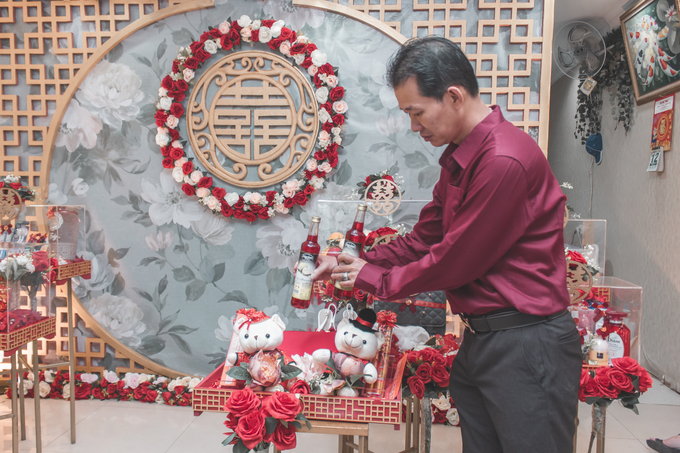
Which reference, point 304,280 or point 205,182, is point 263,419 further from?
point 205,182

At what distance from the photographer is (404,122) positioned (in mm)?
2889

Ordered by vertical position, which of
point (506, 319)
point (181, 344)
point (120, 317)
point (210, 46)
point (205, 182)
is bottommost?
point (181, 344)

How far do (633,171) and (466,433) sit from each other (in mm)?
3608

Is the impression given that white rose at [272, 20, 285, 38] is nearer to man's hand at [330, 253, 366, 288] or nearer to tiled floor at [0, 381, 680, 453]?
man's hand at [330, 253, 366, 288]

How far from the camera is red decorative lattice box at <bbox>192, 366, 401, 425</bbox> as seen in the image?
1278 mm

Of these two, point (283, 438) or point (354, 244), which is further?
point (354, 244)

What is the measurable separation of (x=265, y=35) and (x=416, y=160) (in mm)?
1182

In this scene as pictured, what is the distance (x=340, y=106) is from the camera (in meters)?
2.86

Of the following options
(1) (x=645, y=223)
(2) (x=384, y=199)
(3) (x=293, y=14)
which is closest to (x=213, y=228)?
(2) (x=384, y=199)

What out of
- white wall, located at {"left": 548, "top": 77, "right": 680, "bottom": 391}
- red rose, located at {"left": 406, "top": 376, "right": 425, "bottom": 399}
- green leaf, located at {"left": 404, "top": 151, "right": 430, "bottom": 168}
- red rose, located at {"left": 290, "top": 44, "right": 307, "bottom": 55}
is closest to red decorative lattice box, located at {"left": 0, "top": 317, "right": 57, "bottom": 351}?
red rose, located at {"left": 406, "top": 376, "right": 425, "bottom": 399}

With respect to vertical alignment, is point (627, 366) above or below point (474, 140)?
below

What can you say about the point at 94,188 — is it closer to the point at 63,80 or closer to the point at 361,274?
the point at 63,80

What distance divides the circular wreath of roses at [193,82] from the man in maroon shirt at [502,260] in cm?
160

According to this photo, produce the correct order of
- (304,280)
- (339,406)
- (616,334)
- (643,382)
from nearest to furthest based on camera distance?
(339,406), (304,280), (643,382), (616,334)
